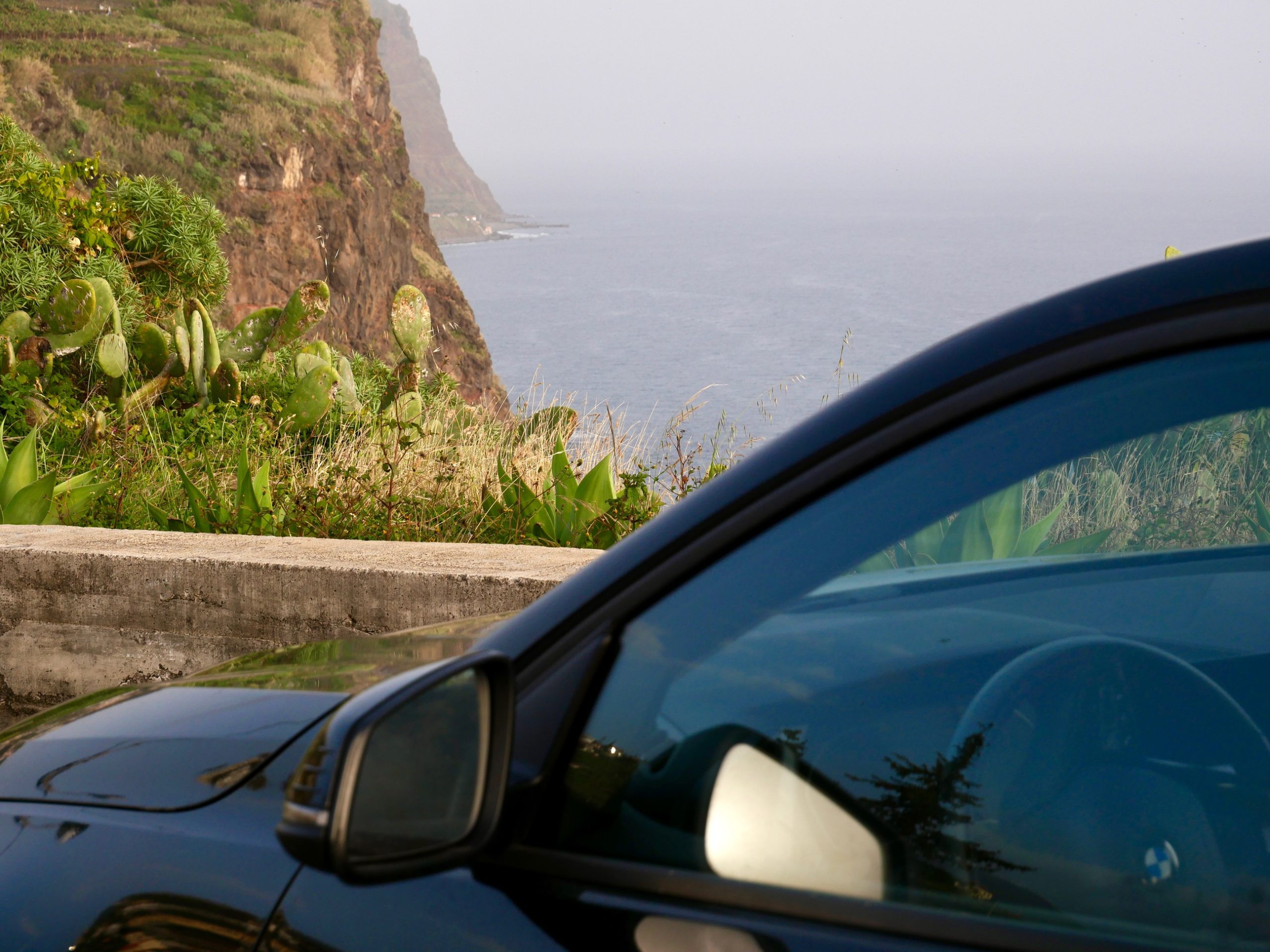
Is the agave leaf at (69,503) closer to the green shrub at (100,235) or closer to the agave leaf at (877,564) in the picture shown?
the green shrub at (100,235)

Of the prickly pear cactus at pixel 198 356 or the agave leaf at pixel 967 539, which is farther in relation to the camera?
the prickly pear cactus at pixel 198 356

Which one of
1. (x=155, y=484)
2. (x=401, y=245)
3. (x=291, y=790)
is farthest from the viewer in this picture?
(x=401, y=245)

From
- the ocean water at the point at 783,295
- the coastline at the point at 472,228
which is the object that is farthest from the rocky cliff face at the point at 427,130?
the ocean water at the point at 783,295

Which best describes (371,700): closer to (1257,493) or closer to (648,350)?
(1257,493)

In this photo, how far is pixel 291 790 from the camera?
1.06 meters

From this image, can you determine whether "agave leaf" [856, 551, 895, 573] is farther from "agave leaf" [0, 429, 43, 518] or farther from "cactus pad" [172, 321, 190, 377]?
"cactus pad" [172, 321, 190, 377]

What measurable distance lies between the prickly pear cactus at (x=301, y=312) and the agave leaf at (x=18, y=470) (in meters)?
3.25

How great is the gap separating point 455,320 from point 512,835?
150ft

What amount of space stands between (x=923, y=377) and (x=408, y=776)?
620 millimetres

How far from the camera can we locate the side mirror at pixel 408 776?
1021 mm

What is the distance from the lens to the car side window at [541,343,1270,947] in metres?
1.02

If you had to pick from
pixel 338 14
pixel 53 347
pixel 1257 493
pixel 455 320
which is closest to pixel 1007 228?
pixel 53 347

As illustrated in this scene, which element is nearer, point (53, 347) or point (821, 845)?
point (821, 845)

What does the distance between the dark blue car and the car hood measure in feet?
0.61
